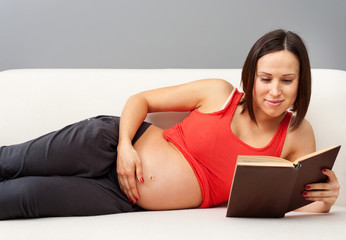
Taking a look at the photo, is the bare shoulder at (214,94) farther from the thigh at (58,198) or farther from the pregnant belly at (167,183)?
the thigh at (58,198)

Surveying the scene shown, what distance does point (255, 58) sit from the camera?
62.7 inches

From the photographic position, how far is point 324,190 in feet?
4.90

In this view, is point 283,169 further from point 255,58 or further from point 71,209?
point 71,209

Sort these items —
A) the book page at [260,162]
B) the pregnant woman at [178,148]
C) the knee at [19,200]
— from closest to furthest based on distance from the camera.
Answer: the book page at [260,162] < the knee at [19,200] < the pregnant woman at [178,148]

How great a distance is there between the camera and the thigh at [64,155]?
1.57m

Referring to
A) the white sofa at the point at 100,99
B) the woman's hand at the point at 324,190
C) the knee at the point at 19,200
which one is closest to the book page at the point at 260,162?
the woman's hand at the point at 324,190

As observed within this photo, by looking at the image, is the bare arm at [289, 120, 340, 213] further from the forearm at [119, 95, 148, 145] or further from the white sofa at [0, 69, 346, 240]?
the forearm at [119, 95, 148, 145]

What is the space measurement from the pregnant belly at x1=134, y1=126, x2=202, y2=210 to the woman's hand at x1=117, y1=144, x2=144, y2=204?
0.09ft

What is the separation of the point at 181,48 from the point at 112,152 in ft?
3.90

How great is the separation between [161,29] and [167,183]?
131 cm

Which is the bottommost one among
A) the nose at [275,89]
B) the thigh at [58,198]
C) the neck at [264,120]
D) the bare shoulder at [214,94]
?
the thigh at [58,198]

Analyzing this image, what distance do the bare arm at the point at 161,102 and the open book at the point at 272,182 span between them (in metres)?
0.43

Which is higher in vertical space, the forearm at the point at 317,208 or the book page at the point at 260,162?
the book page at the point at 260,162

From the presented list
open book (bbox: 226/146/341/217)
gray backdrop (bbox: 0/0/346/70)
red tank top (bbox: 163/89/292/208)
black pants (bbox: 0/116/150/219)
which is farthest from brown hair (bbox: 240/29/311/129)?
gray backdrop (bbox: 0/0/346/70)
